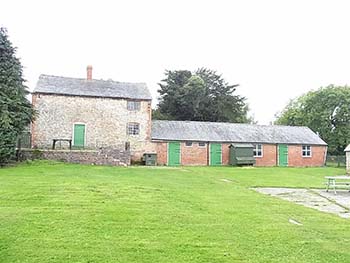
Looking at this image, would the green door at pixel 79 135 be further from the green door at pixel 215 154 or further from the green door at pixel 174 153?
the green door at pixel 215 154

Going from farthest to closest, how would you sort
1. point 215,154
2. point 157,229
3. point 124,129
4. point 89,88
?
point 215,154
point 89,88
point 124,129
point 157,229

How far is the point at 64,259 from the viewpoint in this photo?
19.8 ft

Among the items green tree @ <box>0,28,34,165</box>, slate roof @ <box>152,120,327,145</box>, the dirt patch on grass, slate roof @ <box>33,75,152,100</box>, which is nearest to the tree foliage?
slate roof @ <box>152,120,327,145</box>

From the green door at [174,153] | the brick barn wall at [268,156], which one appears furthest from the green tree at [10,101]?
the brick barn wall at [268,156]

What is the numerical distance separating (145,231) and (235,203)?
4.79 m

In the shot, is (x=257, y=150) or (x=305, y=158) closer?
(x=257, y=150)

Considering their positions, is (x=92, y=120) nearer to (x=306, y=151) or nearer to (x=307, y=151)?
(x=306, y=151)

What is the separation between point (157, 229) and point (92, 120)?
2704 centimetres

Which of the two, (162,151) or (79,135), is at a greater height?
(79,135)

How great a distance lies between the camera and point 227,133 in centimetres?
3847

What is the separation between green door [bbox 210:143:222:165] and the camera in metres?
36.5

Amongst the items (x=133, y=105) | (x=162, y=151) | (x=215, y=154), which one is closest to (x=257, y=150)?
(x=215, y=154)

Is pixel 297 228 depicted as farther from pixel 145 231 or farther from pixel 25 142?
pixel 25 142

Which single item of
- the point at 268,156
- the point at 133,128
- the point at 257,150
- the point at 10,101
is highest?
the point at 10,101
